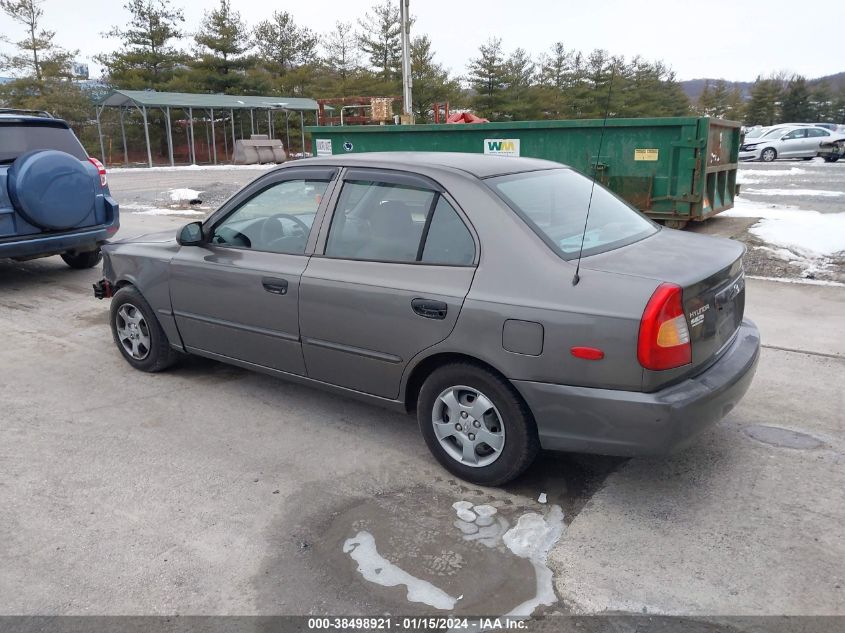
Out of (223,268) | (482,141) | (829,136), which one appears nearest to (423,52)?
(829,136)

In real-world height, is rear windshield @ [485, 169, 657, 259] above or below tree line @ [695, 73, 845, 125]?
below

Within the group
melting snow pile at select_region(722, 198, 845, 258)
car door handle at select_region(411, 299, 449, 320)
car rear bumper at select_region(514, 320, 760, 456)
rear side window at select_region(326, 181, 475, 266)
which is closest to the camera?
car rear bumper at select_region(514, 320, 760, 456)

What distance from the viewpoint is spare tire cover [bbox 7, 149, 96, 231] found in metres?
7.09

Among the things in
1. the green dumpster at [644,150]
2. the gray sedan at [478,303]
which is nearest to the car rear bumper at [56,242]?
the gray sedan at [478,303]

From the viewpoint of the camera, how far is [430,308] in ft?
11.4

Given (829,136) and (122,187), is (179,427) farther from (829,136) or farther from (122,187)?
(829,136)

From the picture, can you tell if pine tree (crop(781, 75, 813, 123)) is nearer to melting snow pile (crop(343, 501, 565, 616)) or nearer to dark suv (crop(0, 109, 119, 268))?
dark suv (crop(0, 109, 119, 268))

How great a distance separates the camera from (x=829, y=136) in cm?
2844

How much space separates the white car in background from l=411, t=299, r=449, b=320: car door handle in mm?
28921

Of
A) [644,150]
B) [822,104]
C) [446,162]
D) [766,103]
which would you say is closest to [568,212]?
[446,162]

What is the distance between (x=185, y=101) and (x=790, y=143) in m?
25.8

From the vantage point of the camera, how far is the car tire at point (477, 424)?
3312mm

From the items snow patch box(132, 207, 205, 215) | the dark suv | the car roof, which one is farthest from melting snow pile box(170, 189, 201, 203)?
the car roof

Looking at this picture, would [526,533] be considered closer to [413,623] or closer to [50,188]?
[413,623]
